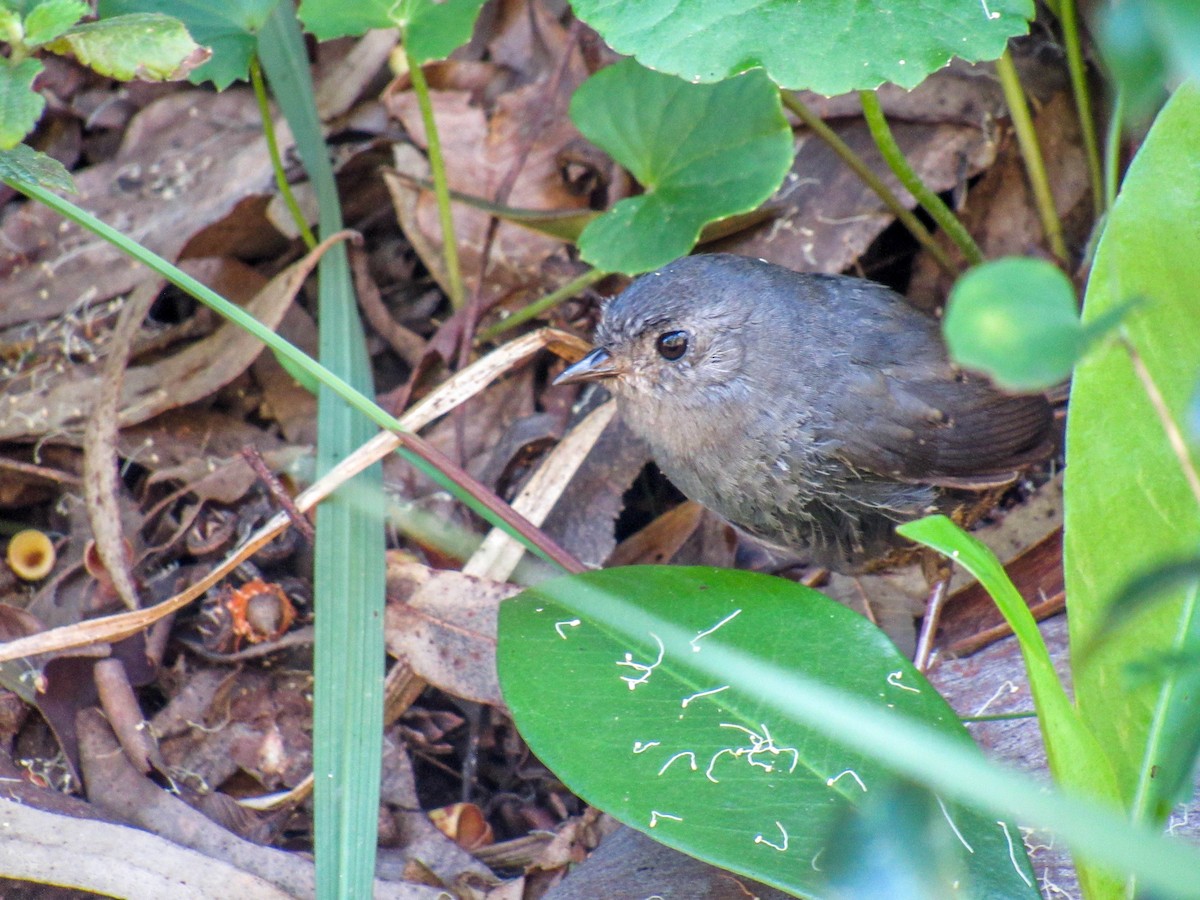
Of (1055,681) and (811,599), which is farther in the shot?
(811,599)

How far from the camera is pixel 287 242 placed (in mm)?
4180

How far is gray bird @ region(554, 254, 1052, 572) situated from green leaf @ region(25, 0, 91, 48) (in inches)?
Result: 59.8

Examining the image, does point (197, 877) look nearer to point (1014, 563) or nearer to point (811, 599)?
point (811, 599)

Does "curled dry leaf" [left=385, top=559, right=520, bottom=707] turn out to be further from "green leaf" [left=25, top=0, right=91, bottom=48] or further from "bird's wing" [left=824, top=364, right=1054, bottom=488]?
"green leaf" [left=25, top=0, right=91, bottom=48]

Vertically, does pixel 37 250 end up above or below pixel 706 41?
below

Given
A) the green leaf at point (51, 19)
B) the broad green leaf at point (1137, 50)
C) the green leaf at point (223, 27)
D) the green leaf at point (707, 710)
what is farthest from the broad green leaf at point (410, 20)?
the broad green leaf at point (1137, 50)

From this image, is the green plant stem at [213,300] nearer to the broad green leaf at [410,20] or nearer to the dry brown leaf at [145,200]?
the broad green leaf at [410,20]

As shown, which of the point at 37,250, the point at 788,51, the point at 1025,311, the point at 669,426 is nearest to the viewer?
the point at 1025,311

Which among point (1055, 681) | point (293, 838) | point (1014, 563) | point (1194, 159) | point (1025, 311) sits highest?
point (1025, 311)

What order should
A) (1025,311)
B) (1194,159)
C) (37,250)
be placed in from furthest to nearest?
(37,250) < (1194,159) < (1025,311)

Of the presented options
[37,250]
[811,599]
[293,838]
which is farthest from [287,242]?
[811,599]

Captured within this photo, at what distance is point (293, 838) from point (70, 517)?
1.25 m

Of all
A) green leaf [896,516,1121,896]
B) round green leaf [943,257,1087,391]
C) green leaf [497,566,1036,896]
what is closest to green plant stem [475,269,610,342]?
green leaf [497,566,1036,896]

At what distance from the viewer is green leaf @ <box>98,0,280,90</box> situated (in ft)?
10.8
